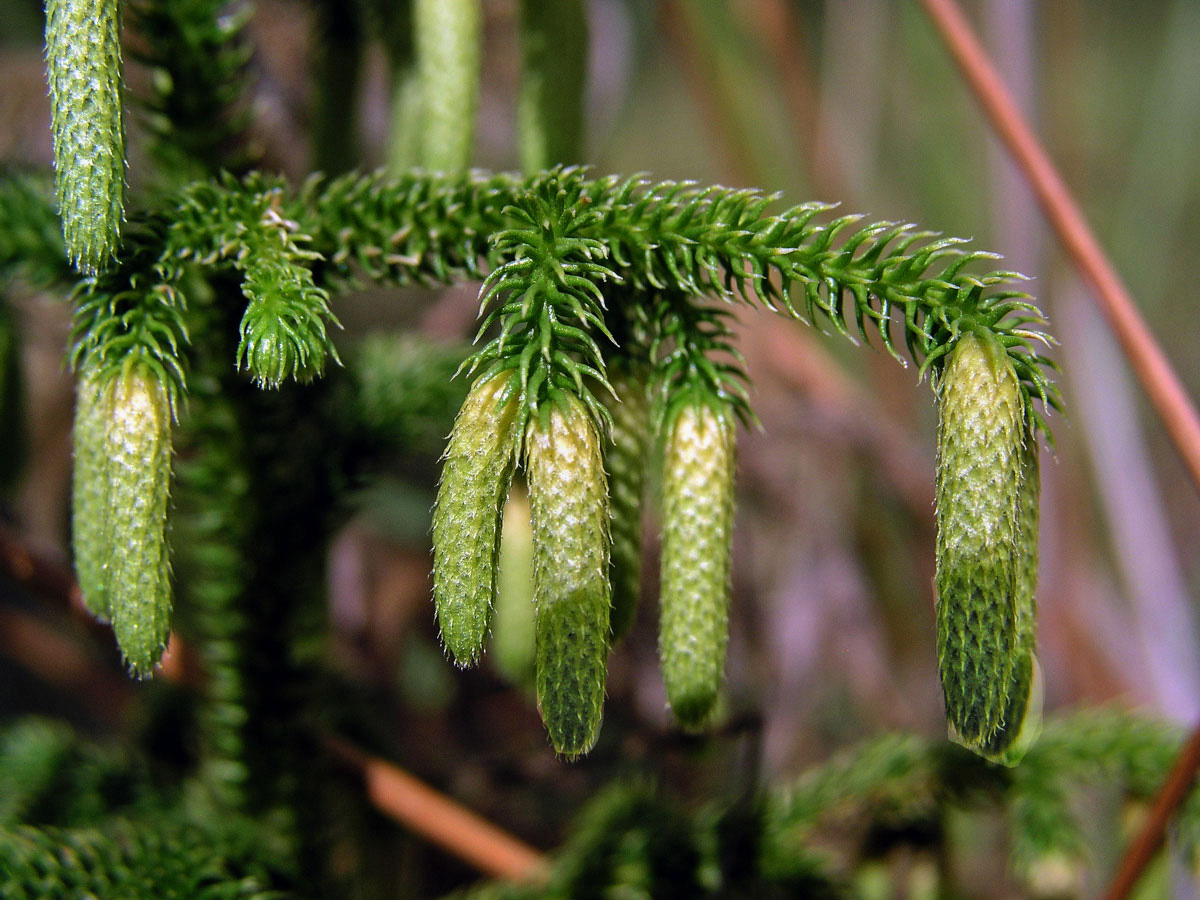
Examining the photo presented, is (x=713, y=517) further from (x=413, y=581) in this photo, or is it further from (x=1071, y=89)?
(x=1071, y=89)

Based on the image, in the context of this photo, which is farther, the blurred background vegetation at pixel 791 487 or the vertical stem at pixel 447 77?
the blurred background vegetation at pixel 791 487

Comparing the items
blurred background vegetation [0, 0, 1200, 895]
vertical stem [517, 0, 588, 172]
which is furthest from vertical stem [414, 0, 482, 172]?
blurred background vegetation [0, 0, 1200, 895]

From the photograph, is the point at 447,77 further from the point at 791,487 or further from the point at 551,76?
the point at 791,487

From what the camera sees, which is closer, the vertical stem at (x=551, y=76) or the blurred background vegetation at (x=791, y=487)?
the vertical stem at (x=551, y=76)

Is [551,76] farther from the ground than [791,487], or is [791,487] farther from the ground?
[551,76]

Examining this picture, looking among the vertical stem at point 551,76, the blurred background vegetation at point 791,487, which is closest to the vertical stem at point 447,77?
the vertical stem at point 551,76

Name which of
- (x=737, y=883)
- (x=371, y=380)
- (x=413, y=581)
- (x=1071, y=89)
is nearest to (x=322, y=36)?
(x=371, y=380)

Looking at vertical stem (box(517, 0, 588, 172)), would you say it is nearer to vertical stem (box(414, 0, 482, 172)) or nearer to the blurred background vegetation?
vertical stem (box(414, 0, 482, 172))

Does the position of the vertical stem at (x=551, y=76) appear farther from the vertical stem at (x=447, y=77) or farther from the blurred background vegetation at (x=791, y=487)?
the blurred background vegetation at (x=791, y=487)

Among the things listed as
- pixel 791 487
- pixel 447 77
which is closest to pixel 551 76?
pixel 447 77
